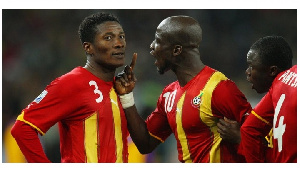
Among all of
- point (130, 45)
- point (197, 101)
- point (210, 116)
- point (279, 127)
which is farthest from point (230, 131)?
point (130, 45)

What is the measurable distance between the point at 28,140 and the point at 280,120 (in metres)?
Answer: 1.73

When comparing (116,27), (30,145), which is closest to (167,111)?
(116,27)

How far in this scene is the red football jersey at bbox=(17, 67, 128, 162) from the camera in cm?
382

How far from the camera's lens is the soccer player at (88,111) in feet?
12.5

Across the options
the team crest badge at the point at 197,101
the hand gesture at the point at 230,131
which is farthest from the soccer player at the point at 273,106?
the team crest badge at the point at 197,101

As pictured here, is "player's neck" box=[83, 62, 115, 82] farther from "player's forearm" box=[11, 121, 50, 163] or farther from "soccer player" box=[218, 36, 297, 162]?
"soccer player" box=[218, 36, 297, 162]

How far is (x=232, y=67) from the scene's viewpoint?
8227mm

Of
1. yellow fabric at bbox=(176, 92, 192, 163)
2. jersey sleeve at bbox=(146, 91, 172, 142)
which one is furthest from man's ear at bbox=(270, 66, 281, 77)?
jersey sleeve at bbox=(146, 91, 172, 142)

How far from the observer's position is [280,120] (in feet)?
10.7

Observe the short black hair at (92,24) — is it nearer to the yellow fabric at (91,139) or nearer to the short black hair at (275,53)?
the yellow fabric at (91,139)

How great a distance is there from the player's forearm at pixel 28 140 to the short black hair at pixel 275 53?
5.64ft

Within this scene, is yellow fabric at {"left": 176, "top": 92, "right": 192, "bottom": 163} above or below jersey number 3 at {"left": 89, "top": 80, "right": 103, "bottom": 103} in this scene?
below

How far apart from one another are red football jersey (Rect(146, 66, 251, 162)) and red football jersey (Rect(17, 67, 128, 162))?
1.56ft

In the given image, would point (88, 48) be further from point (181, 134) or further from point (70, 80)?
point (181, 134)
